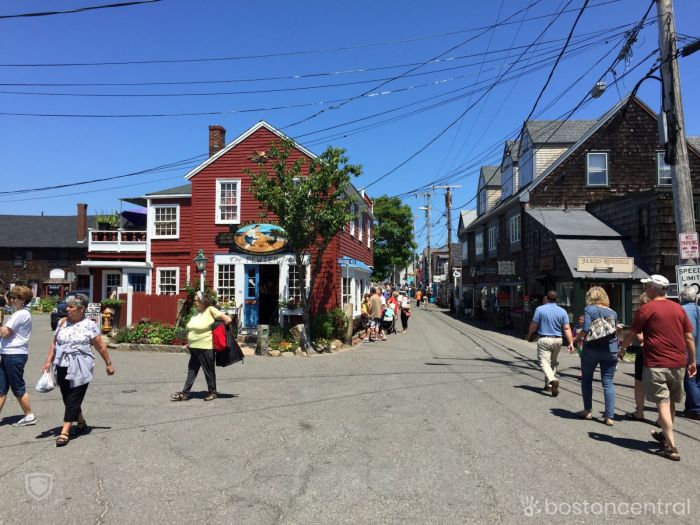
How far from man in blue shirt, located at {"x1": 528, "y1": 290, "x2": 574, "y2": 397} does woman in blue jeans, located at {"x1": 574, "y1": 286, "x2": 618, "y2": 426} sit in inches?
68.0

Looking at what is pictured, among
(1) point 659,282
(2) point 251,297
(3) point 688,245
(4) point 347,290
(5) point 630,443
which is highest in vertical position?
(3) point 688,245

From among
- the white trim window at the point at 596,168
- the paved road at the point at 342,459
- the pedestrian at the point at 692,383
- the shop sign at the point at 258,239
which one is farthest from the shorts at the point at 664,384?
the white trim window at the point at 596,168

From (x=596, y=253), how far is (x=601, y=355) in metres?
13.5

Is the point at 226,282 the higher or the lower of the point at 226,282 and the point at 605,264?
the lower

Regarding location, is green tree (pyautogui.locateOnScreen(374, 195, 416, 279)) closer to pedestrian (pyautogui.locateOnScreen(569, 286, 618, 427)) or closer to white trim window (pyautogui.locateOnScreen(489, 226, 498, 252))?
white trim window (pyautogui.locateOnScreen(489, 226, 498, 252))

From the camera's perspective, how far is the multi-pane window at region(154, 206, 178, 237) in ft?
68.5

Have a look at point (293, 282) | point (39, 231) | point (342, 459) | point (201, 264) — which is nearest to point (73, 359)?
point (342, 459)

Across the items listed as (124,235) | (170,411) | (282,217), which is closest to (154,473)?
(170,411)

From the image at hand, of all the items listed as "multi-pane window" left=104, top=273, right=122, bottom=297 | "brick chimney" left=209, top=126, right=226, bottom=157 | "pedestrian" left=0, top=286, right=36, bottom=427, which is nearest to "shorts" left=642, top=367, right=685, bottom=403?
"pedestrian" left=0, top=286, right=36, bottom=427

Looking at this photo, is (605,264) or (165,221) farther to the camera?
(165,221)

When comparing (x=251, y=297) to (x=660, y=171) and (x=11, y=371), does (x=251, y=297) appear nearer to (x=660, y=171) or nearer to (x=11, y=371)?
(x=11, y=371)

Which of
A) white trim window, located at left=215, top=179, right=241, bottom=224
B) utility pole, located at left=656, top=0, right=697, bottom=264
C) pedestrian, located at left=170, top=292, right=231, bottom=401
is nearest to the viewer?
pedestrian, located at left=170, top=292, right=231, bottom=401

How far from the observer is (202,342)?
26.7ft

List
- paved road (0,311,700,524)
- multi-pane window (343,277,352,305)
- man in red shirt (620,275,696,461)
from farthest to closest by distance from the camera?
1. multi-pane window (343,277,352,305)
2. man in red shirt (620,275,696,461)
3. paved road (0,311,700,524)
